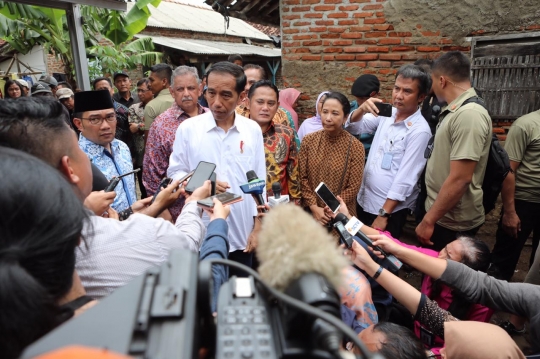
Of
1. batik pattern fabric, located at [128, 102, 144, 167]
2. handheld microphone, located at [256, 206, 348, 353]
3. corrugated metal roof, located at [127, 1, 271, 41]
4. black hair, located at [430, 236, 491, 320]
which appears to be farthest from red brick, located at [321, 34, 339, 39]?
corrugated metal roof, located at [127, 1, 271, 41]

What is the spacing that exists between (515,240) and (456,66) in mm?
1742

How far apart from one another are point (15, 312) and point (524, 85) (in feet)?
15.3

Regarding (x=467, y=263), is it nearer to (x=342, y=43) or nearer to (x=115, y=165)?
(x=115, y=165)

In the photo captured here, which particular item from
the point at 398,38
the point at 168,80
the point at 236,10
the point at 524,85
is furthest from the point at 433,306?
the point at 236,10

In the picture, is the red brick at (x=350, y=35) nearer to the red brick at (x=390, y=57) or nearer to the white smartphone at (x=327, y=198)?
the red brick at (x=390, y=57)

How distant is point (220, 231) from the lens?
1.49 metres

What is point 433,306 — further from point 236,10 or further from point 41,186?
point 236,10

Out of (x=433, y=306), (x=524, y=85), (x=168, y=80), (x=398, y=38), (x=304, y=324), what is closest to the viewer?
(x=304, y=324)

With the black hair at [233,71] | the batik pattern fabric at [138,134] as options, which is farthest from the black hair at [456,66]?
the batik pattern fabric at [138,134]

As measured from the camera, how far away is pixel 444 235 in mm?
2805

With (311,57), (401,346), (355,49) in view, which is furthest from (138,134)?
(401,346)

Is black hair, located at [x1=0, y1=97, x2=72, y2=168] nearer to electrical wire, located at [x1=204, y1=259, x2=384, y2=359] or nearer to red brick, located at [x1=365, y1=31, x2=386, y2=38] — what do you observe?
electrical wire, located at [x1=204, y1=259, x2=384, y2=359]

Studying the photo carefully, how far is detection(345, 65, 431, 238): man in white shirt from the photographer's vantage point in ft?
9.58

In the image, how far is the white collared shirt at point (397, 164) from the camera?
2920 millimetres
